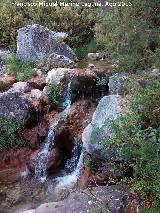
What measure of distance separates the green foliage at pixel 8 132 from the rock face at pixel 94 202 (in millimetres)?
3414

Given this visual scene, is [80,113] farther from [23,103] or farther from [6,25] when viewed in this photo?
[6,25]

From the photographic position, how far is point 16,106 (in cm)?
1040

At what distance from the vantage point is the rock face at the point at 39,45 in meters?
12.3

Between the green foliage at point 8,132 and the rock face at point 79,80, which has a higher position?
the rock face at point 79,80

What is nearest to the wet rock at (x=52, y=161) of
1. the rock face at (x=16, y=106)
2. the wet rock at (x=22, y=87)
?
the rock face at (x=16, y=106)

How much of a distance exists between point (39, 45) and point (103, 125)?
5.30 meters

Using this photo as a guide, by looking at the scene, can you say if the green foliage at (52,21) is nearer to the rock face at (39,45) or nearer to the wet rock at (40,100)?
the rock face at (39,45)

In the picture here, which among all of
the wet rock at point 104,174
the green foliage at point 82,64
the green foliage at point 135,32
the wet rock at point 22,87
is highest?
the green foliage at point 135,32

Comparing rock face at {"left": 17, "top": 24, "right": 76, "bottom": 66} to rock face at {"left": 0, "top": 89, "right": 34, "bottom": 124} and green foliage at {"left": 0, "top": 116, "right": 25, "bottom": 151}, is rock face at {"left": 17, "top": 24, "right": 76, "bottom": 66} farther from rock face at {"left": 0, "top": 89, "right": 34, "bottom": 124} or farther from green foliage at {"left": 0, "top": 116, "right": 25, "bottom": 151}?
green foliage at {"left": 0, "top": 116, "right": 25, "bottom": 151}

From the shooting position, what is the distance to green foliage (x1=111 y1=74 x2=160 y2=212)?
6027mm

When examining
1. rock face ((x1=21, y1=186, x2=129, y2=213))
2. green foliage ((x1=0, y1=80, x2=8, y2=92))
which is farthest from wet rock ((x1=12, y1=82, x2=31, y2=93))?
rock face ((x1=21, y1=186, x2=129, y2=213))

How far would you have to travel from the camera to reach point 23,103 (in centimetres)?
1048

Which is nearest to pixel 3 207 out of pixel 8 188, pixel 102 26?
pixel 8 188

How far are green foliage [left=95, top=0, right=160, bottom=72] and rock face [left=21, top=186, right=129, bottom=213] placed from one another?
10.3ft
